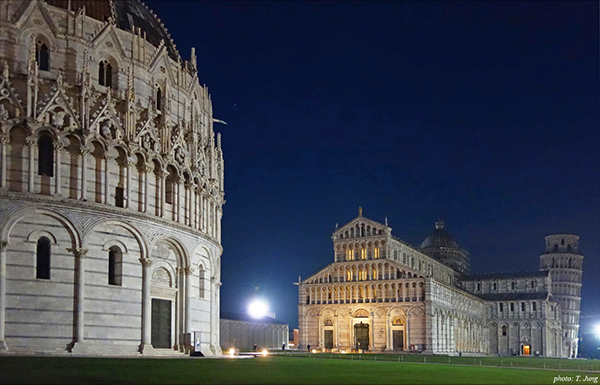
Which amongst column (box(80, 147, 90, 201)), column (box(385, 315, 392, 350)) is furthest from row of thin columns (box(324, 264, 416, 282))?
column (box(80, 147, 90, 201))

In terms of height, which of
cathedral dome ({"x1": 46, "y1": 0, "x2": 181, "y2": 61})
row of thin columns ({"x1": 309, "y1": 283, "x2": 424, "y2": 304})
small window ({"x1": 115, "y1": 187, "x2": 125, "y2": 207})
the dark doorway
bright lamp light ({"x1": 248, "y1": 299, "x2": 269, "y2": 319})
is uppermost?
cathedral dome ({"x1": 46, "y1": 0, "x2": 181, "y2": 61})

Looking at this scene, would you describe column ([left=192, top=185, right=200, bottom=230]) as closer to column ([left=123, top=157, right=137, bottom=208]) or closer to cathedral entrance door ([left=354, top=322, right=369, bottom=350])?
column ([left=123, top=157, right=137, bottom=208])

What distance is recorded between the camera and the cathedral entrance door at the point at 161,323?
4084cm

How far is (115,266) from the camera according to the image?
3872 centimetres

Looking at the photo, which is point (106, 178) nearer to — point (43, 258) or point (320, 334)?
point (43, 258)

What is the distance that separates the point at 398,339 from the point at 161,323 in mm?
65370

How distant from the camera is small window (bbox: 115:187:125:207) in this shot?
39.2 meters

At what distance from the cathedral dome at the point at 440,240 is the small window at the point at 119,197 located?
11130cm

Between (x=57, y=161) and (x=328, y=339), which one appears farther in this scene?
(x=328, y=339)

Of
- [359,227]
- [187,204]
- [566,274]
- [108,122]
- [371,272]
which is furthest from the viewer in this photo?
[566,274]

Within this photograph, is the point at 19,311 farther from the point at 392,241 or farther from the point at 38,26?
the point at 392,241

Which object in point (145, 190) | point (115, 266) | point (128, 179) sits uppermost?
point (128, 179)

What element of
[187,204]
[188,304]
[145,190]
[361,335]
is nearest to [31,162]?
[145,190]

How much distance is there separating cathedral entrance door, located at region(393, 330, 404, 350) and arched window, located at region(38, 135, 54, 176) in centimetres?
7274
